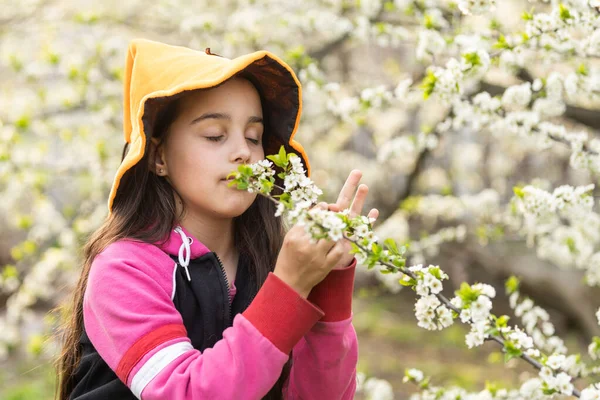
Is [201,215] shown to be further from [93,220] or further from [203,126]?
[93,220]

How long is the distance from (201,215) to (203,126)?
0.24 metres

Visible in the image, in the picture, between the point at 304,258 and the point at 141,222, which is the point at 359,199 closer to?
the point at 304,258

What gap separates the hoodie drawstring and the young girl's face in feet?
0.27

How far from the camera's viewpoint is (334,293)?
5.45 ft

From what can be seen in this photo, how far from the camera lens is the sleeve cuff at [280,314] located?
1.45m

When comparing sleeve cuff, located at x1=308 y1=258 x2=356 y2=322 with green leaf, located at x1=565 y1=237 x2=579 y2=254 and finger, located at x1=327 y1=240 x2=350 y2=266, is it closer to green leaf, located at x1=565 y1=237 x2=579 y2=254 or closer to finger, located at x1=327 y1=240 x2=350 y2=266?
finger, located at x1=327 y1=240 x2=350 y2=266

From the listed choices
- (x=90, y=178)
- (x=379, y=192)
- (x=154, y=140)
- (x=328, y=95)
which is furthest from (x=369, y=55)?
(x=154, y=140)

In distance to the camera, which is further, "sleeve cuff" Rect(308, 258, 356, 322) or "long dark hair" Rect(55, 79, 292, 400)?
"long dark hair" Rect(55, 79, 292, 400)

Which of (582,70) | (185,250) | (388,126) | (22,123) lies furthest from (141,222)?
(388,126)

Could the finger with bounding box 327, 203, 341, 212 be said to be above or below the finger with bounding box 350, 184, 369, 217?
above

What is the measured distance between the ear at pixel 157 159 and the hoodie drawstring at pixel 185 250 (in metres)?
0.16

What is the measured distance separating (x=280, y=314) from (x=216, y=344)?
0.49 feet

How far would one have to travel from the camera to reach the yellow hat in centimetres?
168

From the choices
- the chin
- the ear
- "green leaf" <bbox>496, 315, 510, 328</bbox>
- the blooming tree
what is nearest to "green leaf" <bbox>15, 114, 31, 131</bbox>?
the blooming tree
